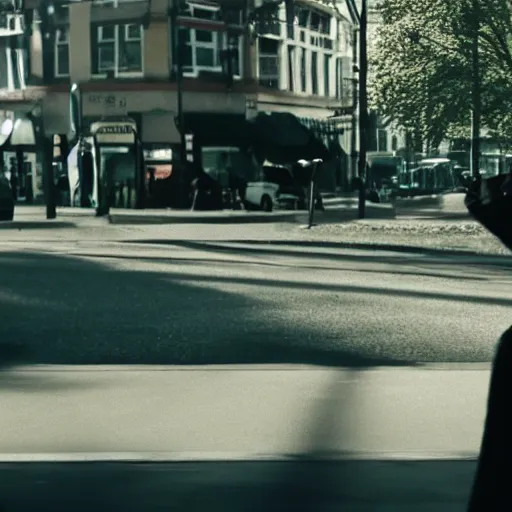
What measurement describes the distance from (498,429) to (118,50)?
4349 centimetres

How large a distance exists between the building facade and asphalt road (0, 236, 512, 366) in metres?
22.6

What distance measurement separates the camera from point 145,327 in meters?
12.3

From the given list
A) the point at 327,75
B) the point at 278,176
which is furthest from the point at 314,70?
the point at 278,176

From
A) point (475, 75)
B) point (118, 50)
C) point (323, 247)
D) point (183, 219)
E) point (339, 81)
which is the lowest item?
point (183, 219)

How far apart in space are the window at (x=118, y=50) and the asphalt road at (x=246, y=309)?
22860 mm

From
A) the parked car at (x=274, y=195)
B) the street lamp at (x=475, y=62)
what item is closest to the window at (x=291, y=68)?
the parked car at (x=274, y=195)

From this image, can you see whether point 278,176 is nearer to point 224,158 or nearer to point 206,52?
point 224,158

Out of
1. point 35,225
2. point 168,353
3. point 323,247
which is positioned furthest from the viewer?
point 35,225

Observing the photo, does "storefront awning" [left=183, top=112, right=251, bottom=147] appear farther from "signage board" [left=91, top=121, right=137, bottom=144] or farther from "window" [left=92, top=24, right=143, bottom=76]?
"window" [left=92, top=24, right=143, bottom=76]

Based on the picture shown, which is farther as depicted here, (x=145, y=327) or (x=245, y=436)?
(x=145, y=327)

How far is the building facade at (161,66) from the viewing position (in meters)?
44.5

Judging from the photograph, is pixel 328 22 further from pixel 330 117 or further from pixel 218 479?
pixel 218 479

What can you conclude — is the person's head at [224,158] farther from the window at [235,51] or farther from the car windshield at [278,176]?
the window at [235,51]

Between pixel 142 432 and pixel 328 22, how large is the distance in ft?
139
